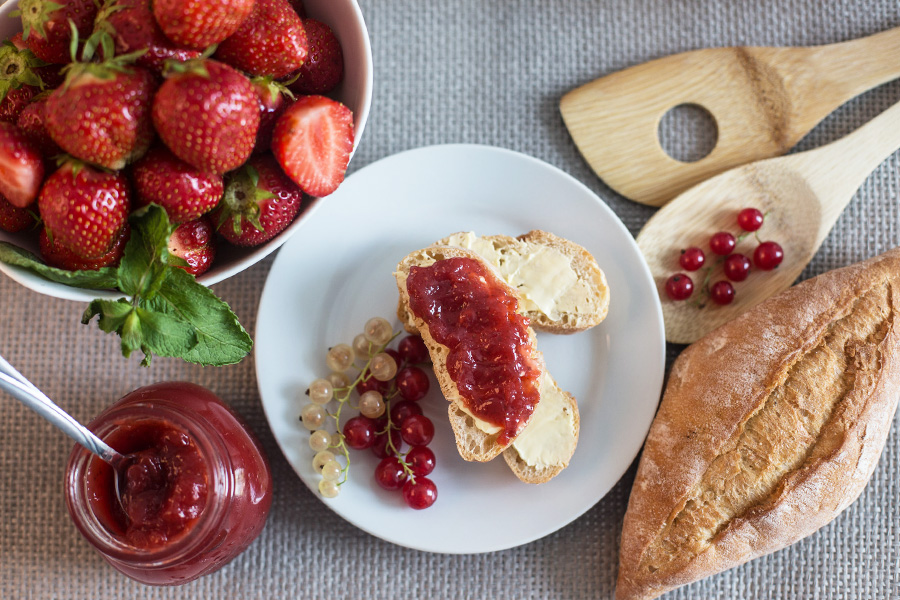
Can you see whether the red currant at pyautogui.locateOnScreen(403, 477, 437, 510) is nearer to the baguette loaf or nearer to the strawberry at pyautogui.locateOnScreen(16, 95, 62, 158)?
the baguette loaf

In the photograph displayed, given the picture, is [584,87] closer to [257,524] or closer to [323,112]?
[323,112]

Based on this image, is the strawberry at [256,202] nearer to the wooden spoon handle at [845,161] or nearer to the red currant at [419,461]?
the red currant at [419,461]

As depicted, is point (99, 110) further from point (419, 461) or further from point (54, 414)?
point (419, 461)

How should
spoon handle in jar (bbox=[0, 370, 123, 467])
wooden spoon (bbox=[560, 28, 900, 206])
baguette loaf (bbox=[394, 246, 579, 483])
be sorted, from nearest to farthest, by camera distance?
1. spoon handle in jar (bbox=[0, 370, 123, 467])
2. baguette loaf (bbox=[394, 246, 579, 483])
3. wooden spoon (bbox=[560, 28, 900, 206])

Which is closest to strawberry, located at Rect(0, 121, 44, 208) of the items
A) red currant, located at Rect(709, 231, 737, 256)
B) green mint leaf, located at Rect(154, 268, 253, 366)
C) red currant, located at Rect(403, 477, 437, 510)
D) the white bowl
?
the white bowl

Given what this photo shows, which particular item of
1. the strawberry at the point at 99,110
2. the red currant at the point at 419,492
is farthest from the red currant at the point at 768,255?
the strawberry at the point at 99,110

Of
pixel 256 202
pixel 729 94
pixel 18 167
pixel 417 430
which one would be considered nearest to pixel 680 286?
pixel 729 94
